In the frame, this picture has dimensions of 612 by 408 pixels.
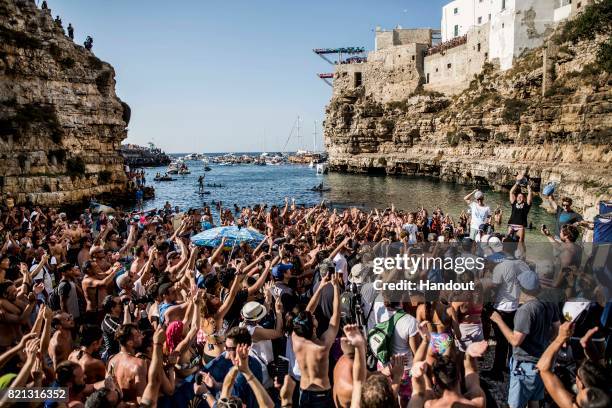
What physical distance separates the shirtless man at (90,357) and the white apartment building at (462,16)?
62644mm

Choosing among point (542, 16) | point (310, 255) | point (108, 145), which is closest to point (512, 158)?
point (542, 16)

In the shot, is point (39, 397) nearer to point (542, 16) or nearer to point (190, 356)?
point (190, 356)

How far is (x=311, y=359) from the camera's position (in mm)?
3979

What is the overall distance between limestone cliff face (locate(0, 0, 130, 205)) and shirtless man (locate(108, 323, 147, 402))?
24.0 m

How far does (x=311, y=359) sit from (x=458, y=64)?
63.0 m

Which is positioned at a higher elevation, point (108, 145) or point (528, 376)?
point (108, 145)

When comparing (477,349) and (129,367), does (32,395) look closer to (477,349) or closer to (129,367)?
(129,367)

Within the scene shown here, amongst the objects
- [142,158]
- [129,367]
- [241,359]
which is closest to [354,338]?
[241,359]

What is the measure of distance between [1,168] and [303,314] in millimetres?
25633

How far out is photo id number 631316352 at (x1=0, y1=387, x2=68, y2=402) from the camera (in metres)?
3.25

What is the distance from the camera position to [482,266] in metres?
6.64

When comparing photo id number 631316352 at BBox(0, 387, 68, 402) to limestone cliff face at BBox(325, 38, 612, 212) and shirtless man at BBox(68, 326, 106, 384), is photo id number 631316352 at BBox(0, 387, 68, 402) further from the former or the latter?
limestone cliff face at BBox(325, 38, 612, 212)

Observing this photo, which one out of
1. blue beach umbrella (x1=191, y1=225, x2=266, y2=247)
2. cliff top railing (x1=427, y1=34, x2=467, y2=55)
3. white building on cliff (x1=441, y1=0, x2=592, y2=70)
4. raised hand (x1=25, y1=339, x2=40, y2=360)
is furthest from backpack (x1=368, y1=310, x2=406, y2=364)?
cliff top railing (x1=427, y1=34, x2=467, y2=55)

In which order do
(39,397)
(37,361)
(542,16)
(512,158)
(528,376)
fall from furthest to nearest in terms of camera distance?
1. (542,16)
2. (512,158)
3. (528,376)
4. (37,361)
5. (39,397)
